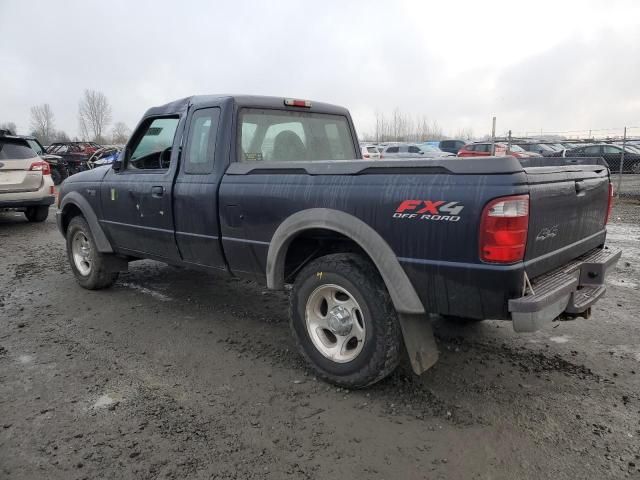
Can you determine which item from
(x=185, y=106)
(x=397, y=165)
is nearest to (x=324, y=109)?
(x=185, y=106)

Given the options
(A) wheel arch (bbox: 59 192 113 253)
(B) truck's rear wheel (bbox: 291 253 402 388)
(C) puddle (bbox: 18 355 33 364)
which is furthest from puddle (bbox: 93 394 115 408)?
(A) wheel arch (bbox: 59 192 113 253)

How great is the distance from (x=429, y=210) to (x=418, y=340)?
32.5 inches

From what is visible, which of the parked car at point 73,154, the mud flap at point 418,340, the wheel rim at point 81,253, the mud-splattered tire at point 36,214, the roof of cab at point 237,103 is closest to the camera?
the mud flap at point 418,340

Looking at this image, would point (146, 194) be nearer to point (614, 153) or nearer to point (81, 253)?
point (81, 253)

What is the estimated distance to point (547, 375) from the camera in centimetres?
342

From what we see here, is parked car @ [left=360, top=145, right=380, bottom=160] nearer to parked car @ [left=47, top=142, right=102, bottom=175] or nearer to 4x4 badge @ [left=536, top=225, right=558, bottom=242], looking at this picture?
4x4 badge @ [left=536, top=225, right=558, bottom=242]

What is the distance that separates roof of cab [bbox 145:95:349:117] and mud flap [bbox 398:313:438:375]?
2.26m

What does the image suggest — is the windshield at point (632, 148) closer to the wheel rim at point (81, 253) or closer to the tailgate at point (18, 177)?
the tailgate at point (18, 177)

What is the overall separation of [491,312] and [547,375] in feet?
3.86

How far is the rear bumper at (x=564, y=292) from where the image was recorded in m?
2.52

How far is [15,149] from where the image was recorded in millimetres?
9789

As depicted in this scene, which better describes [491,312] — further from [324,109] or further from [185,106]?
[185,106]

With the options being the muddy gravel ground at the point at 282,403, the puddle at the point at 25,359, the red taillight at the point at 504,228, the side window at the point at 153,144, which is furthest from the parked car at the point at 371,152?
the red taillight at the point at 504,228

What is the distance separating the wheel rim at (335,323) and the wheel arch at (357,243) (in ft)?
1.06
